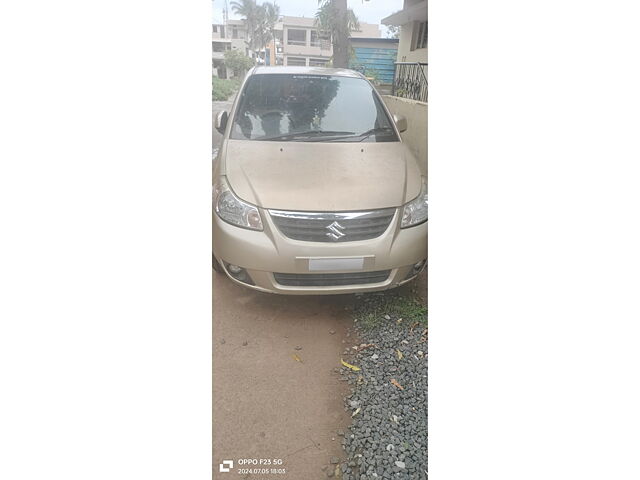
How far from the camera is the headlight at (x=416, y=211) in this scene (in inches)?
90.6

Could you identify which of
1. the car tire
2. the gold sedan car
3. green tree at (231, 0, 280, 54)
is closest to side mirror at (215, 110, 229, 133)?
the gold sedan car

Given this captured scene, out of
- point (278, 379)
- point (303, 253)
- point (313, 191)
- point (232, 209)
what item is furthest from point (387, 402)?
point (232, 209)

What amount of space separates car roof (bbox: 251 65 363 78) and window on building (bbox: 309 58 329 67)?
16 mm

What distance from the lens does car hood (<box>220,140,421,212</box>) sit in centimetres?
221

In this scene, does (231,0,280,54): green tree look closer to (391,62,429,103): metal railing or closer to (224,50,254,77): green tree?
(224,50,254,77): green tree

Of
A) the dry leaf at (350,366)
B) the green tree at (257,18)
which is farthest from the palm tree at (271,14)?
the dry leaf at (350,366)

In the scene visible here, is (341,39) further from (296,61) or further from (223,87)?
(223,87)

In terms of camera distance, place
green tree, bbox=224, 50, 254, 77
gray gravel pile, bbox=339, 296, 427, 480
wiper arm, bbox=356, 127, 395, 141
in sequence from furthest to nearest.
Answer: wiper arm, bbox=356, 127, 395, 141, green tree, bbox=224, 50, 254, 77, gray gravel pile, bbox=339, 296, 427, 480

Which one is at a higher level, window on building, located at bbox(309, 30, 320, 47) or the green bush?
window on building, located at bbox(309, 30, 320, 47)

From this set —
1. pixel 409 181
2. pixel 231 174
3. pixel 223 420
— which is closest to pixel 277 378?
pixel 223 420

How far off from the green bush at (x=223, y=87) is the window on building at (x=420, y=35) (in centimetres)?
97

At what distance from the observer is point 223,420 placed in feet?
6.84

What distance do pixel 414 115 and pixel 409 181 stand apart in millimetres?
406

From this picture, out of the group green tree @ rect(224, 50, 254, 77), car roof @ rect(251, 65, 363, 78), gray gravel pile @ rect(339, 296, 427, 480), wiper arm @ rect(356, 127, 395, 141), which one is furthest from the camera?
wiper arm @ rect(356, 127, 395, 141)
